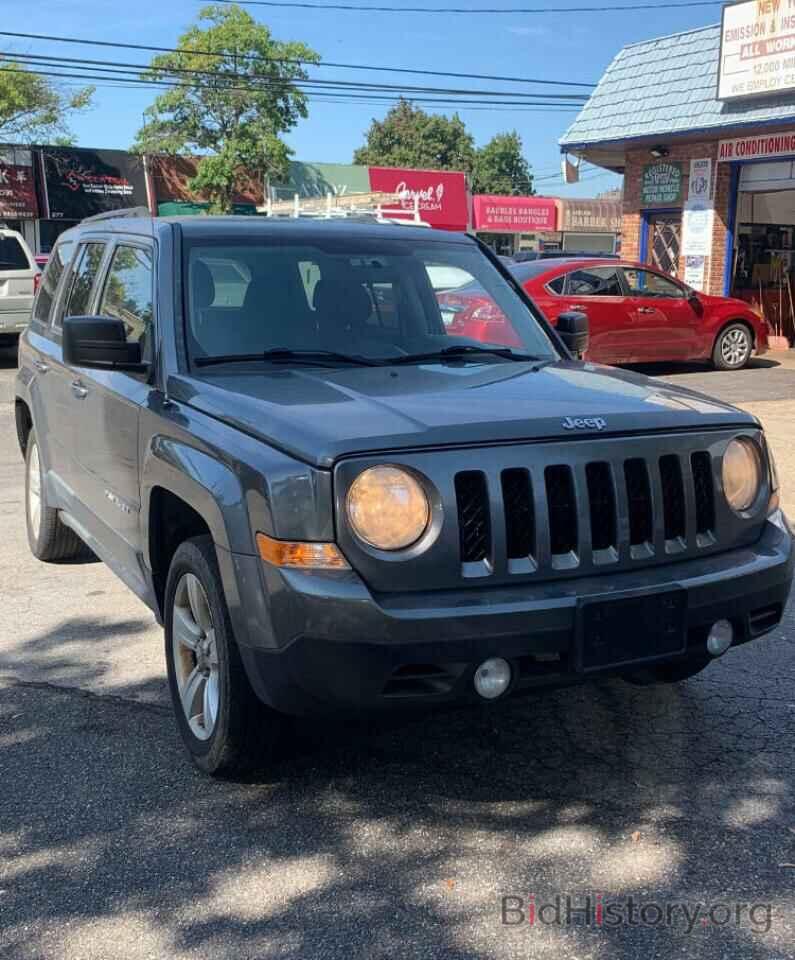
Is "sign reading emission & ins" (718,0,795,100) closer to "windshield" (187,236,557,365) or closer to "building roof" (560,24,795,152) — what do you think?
"building roof" (560,24,795,152)

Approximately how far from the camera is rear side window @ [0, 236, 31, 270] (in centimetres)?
1533

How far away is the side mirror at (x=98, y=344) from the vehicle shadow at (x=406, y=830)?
52.5 inches

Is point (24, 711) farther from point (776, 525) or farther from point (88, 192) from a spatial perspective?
point (88, 192)

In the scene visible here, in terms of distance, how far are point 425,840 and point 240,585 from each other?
3.09 feet

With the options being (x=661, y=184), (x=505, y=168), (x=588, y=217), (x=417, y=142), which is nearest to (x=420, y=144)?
(x=417, y=142)

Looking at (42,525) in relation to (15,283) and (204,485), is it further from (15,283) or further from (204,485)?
(15,283)

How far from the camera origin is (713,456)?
337 centimetres

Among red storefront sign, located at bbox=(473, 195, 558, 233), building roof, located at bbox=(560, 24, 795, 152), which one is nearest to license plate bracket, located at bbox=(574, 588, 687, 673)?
building roof, located at bbox=(560, 24, 795, 152)

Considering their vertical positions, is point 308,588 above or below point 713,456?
below

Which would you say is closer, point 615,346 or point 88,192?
point 615,346

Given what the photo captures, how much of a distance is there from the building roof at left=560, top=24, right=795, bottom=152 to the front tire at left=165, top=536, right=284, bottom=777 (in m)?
14.7

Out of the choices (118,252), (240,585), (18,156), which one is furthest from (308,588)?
(18,156)

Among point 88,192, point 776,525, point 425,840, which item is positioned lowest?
point 425,840

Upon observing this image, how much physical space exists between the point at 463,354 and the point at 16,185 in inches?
1412
